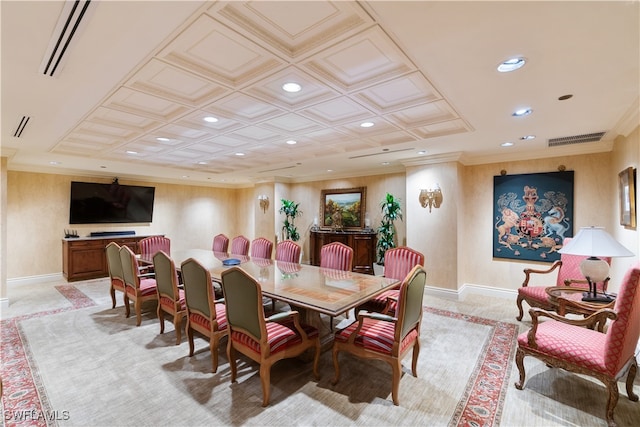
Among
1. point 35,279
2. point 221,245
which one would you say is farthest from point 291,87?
point 35,279

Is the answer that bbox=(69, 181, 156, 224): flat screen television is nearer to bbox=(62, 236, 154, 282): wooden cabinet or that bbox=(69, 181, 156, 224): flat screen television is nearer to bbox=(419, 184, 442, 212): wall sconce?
bbox=(62, 236, 154, 282): wooden cabinet

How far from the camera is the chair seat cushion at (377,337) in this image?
220cm

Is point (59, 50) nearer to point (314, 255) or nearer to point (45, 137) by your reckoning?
point (45, 137)

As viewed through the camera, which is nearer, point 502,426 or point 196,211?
point 502,426

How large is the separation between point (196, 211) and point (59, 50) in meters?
7.30

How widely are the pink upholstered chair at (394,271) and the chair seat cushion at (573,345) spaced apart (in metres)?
1.13

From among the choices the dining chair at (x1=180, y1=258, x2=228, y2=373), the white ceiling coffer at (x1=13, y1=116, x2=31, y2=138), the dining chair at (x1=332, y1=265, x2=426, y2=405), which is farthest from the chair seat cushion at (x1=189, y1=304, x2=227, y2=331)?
the white ceiling coffer at (x1=13, y1=116, x2=31, y2=138)

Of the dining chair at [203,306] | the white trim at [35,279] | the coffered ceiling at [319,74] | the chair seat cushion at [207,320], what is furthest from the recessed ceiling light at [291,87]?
the white trim at [35,279]

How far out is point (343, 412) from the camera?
2070 millimetres

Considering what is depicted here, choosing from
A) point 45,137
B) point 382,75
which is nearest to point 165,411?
point 382,75

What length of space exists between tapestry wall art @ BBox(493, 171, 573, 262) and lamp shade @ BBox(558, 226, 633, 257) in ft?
7.02

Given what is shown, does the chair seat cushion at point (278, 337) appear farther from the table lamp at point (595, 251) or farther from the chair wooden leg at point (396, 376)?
the table lamp at point (595, 251)

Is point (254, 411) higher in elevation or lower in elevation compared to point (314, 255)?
lower

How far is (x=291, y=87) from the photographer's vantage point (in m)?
2.37
